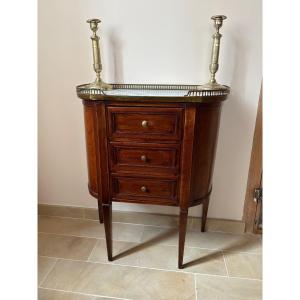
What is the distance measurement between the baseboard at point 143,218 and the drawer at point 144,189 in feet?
1.62

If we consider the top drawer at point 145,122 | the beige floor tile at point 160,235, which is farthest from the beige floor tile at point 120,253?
the top drawer at point 145,122

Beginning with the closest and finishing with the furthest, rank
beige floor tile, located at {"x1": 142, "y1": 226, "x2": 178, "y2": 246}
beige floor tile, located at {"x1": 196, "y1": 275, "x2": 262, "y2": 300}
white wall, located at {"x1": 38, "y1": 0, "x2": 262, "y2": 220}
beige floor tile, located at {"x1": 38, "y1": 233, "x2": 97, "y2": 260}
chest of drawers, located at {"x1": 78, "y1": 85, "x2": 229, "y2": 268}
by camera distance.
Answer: chest of drawers, located at {"x1": 78, "y1": 85, "x2": 229, "y2": 268} < beige floor tile, located at {"x1": 196, "y1": 275, "x2": 262, "y2": 300} < white wall, located at {"x1": 38, "y1": 0, "x2": 262, "y2": 220} < beige floor tile, located at {"x1": 38, "y1": 233, "x2": 97, "y2": 260} < beige floor tile, located at {"x1": 142, "y1": 226, "x2": 178, "y2": 246}

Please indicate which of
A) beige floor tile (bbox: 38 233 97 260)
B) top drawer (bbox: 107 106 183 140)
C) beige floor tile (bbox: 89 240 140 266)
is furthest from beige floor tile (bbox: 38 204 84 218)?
top drawer (bbox: 107 106 183 140)

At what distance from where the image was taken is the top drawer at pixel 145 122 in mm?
1052

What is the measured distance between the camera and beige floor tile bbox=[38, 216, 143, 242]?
1.57 meters

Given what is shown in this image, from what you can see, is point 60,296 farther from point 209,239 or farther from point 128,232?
point 209,239

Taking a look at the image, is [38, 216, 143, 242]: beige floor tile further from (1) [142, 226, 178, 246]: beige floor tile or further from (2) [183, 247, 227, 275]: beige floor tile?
(2) [183, 247, 227, 275]: beige floor tile

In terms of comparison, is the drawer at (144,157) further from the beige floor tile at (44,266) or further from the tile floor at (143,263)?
the beige floor tile at (44,266)

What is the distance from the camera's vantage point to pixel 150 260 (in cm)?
136

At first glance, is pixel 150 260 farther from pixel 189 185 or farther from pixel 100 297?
pixel 189 185

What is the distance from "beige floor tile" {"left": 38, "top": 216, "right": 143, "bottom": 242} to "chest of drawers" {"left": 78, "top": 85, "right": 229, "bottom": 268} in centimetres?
40

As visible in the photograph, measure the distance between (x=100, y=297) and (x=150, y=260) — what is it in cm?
33

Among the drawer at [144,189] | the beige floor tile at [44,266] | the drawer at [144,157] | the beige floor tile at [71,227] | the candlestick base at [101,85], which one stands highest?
the candlestick base at [101,85]
